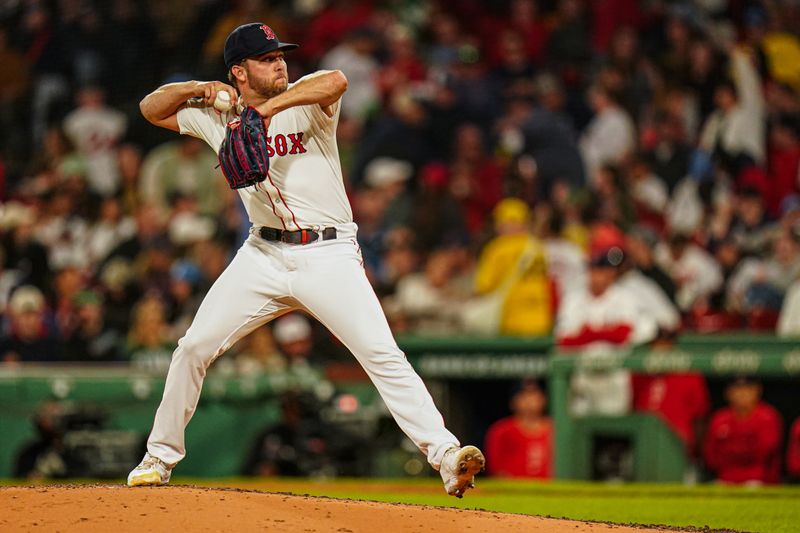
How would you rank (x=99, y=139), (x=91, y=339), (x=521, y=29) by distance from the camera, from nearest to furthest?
1. (x=91, y=339)
2. (x=521, y=29)
3. (x=99, y=139)

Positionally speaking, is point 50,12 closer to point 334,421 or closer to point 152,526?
point 334,421

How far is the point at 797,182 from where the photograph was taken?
35.8ft

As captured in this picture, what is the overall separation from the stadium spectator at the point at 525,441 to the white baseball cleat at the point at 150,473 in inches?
151

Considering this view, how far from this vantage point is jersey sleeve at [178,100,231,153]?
5406 millimetres

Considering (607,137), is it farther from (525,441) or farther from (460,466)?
(460,466)

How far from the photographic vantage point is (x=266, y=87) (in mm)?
5254

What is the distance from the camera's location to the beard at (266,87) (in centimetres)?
525

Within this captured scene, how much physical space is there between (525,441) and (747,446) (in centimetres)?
148

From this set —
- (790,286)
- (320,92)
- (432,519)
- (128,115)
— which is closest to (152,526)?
(432,519)

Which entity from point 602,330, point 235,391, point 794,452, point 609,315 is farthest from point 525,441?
point 235,391

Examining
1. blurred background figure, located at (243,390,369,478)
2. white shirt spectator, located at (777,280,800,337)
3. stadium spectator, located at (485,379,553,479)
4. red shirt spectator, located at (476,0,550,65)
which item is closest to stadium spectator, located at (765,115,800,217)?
white shirt spectator, located at (777,280,800,337)

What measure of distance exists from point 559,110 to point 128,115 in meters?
4.93

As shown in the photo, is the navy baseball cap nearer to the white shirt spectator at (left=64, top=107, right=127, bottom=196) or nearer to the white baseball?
the white baseball

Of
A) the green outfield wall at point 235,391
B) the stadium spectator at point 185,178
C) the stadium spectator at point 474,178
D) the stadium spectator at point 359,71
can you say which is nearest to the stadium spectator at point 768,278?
the green outfield wall at point 235,391
